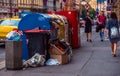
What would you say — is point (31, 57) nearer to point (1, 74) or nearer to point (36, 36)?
point (36, 36)

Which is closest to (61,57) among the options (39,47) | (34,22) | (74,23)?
(39,47)

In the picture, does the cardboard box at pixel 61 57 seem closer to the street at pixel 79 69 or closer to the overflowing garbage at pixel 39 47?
the overflowing garbage at pixel 39 47

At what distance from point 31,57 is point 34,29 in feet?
4.01

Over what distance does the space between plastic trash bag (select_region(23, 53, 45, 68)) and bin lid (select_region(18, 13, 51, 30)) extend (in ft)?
4.82

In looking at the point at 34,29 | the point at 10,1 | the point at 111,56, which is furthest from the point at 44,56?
the point at 10,1

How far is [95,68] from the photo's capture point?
40.1 feet

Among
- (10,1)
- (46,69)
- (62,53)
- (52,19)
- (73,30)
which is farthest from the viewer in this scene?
(10,1)

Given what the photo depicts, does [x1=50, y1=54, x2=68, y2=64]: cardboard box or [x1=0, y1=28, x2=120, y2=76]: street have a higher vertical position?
[x1=50, y1=54, x2=68, y2=64]: cardboard box

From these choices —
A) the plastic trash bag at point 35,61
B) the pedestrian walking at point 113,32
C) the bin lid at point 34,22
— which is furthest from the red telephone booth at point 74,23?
the plastic trash bag at point 35,61

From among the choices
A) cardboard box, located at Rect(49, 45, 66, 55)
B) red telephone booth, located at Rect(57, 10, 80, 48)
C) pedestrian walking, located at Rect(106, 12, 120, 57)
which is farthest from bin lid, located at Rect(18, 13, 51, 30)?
red telephone booth, located at Rect(57, 10, 80, 48)

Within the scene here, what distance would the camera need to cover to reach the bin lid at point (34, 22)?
14016 mm

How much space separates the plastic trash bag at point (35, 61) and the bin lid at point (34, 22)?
1468 mm

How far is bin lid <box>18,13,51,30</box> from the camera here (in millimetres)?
14016

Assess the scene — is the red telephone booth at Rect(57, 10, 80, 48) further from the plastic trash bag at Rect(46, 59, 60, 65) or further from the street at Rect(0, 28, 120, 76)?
the plastic trash bag at Rect(46, 59, 60, 65)
